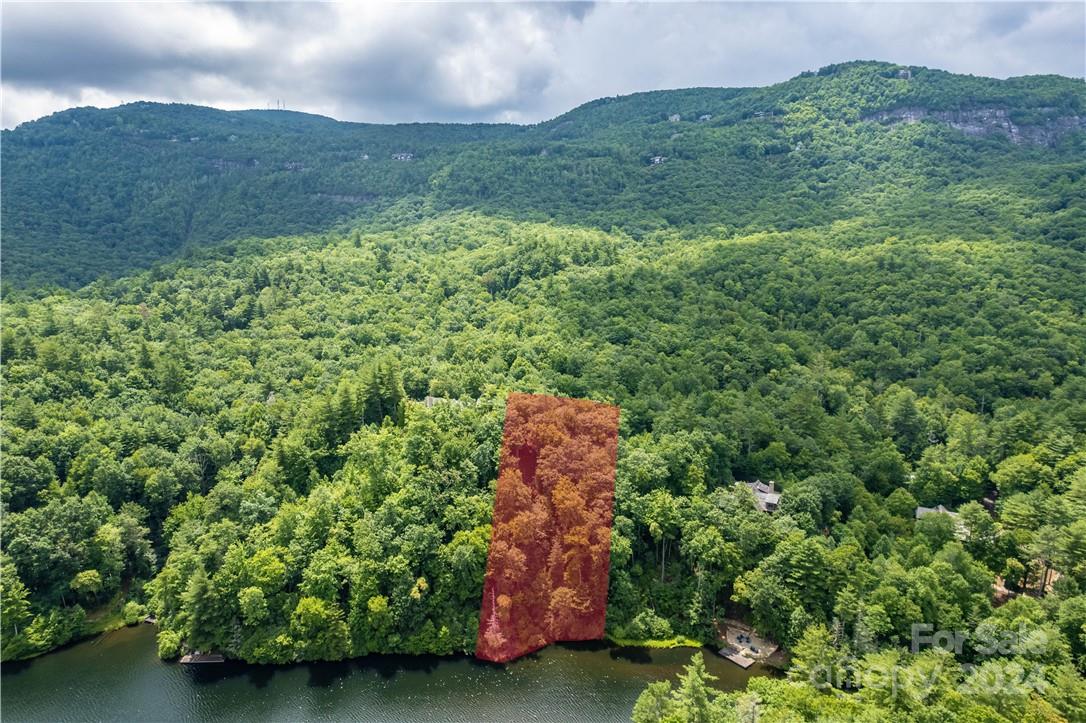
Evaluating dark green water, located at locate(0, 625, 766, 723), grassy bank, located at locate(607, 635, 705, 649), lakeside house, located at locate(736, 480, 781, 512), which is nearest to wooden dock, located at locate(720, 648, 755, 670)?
dark green water, located at locate(0, 625, 766, 723)

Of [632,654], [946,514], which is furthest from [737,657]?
[946,514]

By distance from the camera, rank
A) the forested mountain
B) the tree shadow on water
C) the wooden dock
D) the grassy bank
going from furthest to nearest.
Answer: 1. the forested mountain
2. the grassy bank
3. the tree shadow on water
4. the wooden dock

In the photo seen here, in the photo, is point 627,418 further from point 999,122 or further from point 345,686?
point 999,122

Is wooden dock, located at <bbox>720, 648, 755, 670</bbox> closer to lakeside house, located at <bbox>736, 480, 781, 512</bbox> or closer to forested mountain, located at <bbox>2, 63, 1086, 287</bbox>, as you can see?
lakeside house, located at <bbox>736, 480, 781, 512</bbox>

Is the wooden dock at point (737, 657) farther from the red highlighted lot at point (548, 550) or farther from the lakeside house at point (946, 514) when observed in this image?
the lakeside house at point (946, 514)

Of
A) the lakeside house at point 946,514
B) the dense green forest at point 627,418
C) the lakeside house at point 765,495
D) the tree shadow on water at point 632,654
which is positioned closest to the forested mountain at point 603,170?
the dense green forest at point 627,418

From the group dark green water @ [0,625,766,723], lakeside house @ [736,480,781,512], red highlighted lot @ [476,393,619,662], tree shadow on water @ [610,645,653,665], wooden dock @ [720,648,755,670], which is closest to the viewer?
dark green water @ [0,625,766,723]
